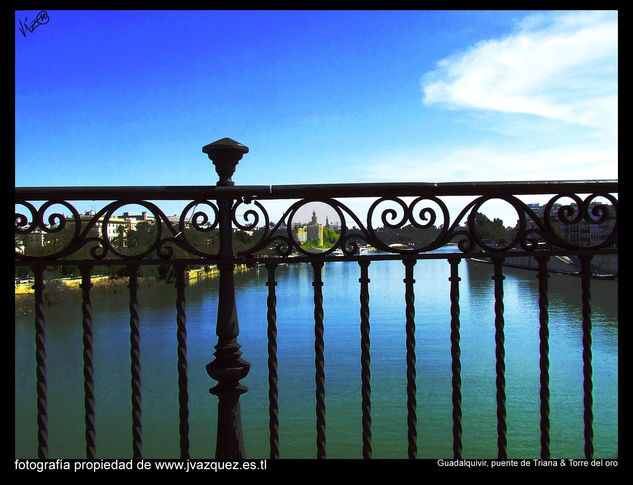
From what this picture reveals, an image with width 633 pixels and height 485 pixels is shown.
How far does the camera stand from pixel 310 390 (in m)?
15.6

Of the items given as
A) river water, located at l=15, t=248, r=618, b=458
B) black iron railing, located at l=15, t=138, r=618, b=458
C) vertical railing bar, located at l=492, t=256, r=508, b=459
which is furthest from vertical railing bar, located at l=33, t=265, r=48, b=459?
river water, located at l=15, t=248, r=618, b=458

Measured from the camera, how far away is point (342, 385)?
16.1m

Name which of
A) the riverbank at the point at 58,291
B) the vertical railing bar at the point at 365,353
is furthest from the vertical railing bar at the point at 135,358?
the riverbank at the point at 58,291

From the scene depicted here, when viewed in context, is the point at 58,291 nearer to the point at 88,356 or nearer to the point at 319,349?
the point at 88,356

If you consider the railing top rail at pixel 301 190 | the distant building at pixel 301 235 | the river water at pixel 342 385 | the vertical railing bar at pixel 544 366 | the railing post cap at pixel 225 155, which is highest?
the railing post cap at pixel 225 155

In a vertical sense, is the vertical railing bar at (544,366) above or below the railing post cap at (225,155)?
below

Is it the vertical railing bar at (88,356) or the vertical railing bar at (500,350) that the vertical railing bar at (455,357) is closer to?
the vertical railing bar at (500,350)

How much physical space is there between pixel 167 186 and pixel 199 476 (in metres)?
1.00

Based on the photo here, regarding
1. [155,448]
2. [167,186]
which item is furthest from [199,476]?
[155,448]

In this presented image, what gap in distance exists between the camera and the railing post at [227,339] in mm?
1749

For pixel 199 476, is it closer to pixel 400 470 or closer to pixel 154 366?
pixel 400 470

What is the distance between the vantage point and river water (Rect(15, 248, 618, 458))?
13398 millimetres

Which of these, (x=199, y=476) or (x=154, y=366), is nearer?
(x=199, y=476)

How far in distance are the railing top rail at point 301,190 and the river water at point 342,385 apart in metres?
11.7
